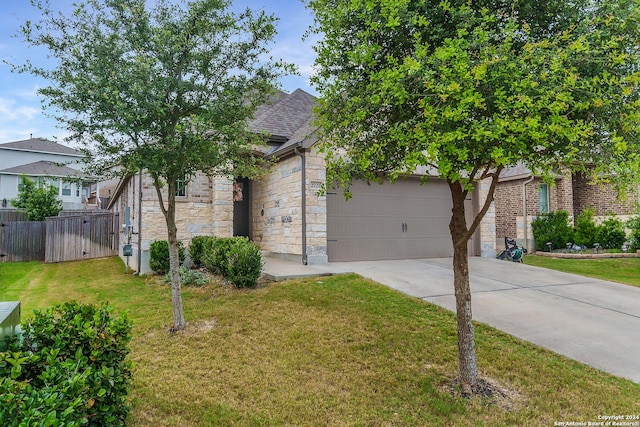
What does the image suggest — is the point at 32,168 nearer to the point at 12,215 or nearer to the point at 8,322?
the point at 12,215

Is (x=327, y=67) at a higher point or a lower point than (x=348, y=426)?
higher

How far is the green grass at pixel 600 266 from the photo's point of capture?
369 inches

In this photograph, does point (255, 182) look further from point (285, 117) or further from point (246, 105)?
point (246, 105)

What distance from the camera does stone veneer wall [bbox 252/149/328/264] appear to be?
916 centimetres

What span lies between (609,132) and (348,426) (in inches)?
132

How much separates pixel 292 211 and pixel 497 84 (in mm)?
7355

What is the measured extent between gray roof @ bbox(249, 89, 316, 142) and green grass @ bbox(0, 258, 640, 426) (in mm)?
6014

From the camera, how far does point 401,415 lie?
3215 mm

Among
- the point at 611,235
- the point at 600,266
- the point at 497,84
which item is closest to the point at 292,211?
the point at 497,84

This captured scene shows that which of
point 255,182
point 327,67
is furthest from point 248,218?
point 327,67

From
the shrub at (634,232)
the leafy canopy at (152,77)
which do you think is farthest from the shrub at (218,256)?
the shrub at (634,232)

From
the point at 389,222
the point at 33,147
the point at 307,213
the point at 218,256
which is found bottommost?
the point at 218,256

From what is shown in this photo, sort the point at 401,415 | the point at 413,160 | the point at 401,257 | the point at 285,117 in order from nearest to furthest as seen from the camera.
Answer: the point at 413,160 → the point at 401,415 → the point at 401,257 → the point at 285,117

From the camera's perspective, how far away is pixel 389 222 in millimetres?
10445
